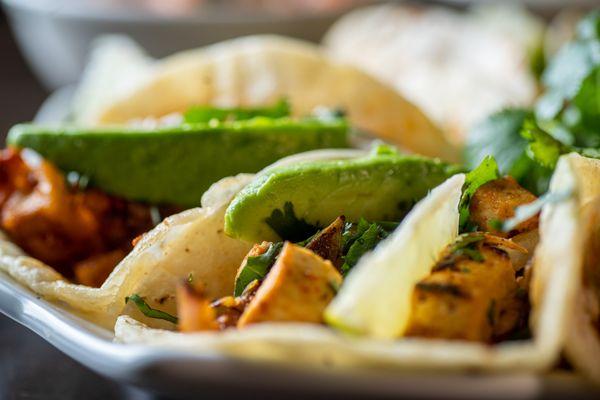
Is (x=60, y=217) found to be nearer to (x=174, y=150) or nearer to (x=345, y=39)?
(x=174, y=150)

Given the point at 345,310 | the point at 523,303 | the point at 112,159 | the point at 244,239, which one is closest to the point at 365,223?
the point at 244,239

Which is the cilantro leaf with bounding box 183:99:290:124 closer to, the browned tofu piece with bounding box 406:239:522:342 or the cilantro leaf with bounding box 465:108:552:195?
the cilantro leaf with bounding box 465:108:552:195

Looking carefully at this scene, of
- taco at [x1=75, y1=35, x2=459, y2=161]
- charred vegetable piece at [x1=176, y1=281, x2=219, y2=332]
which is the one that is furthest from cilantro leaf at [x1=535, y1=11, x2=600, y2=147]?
charred vegetable piece at [x1=176, y1=281, x2=219, y2=332]

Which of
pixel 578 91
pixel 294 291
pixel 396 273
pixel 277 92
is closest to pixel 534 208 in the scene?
pixel 396 273

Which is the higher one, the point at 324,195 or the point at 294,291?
the point at 324,195

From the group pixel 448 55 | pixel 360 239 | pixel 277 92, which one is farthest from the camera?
pixel 448 55

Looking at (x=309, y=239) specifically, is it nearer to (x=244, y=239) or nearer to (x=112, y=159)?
(x=244, y=239)
